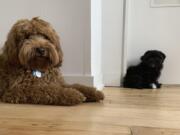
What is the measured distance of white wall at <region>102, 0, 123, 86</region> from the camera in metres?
2.60

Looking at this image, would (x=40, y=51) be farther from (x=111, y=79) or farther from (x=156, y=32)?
(x=156, y=32)

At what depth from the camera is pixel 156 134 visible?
1249 mm

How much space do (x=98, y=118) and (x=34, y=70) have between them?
23.2 inches

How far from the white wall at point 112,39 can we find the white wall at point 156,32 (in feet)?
0.56

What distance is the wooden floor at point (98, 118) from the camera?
1.29m

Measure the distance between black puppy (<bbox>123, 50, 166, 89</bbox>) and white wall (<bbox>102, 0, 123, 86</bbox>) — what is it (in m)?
0.11

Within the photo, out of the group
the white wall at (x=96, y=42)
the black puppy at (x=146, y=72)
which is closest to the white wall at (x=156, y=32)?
the black puppy at (x=146, y=72)

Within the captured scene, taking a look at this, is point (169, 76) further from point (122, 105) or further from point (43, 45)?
point (43, 45)

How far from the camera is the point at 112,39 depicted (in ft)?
8.60

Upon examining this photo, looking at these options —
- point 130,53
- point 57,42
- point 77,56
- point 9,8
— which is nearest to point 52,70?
point 57,42

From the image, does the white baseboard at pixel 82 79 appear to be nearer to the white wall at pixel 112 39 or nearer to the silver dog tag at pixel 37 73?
the silver dog tag at pixel 37 73

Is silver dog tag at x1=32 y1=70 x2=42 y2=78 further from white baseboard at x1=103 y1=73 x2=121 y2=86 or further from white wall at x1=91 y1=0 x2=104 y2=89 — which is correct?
white baseboard at x1=103 y1=73 x2=121 y2=86

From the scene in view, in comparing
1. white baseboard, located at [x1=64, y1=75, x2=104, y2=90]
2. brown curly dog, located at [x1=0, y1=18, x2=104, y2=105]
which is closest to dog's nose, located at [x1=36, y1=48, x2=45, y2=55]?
brown curly dog, located at [x1=0, y1=18, x2=104, y2=105]

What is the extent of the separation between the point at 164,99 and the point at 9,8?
1.26m
